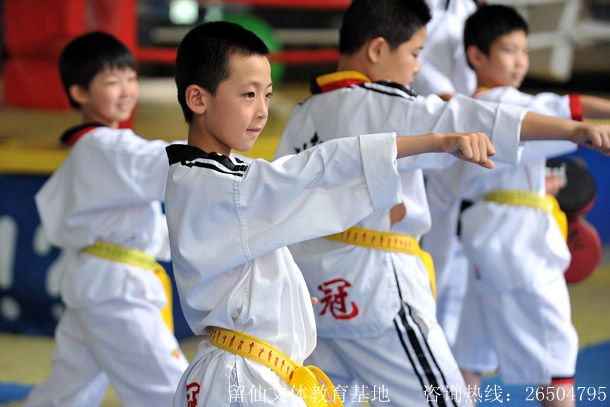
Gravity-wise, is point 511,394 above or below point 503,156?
below

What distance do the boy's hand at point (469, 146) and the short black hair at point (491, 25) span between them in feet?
4.94

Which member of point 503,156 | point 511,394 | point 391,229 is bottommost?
point 511,394

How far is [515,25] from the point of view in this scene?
11.1 ft

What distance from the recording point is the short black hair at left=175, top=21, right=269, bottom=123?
2.15 metres

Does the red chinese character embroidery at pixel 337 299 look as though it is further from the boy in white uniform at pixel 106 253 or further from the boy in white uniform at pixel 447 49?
the boy in white uniform at pixel 447 49

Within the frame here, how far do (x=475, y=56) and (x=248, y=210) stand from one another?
1693mm

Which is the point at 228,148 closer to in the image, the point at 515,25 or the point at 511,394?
the point at 515,25

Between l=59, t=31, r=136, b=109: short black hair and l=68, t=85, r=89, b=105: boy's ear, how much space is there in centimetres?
1

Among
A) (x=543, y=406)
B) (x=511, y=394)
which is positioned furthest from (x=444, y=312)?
(x=543, y=406)

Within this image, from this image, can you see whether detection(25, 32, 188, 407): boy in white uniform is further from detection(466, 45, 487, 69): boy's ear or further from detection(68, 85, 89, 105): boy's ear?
detection(466, 45, 487, 69): boy's ear

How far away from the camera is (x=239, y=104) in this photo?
7.00ft

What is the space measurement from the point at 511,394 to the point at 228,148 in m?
1.77

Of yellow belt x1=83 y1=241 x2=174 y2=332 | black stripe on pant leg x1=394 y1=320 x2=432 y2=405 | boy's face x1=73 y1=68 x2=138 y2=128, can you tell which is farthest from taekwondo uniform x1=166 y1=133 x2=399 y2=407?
boy's face x1=73 y1=68 x2=138 y2=128

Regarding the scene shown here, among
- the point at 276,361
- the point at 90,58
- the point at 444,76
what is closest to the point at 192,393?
the point at 276,361
